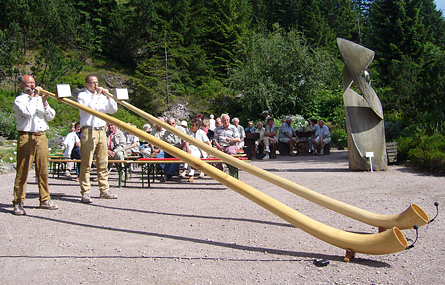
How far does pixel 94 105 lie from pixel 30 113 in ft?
3.61

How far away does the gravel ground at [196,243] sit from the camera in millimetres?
3221

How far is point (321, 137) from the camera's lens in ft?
52.2

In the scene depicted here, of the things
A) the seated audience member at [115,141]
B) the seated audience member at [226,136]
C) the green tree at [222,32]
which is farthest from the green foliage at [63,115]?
the green tree at [222,32]

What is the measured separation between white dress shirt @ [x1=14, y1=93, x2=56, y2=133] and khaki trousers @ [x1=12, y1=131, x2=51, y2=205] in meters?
0.10

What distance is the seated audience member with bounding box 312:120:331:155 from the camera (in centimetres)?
1570

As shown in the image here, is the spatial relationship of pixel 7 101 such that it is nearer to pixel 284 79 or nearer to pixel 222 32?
pixel 284 79

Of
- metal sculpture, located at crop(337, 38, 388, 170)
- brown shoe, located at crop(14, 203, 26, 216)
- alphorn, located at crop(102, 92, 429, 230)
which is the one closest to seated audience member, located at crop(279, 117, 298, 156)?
metal sculpture, located at crop(337, 38, 388, 170)

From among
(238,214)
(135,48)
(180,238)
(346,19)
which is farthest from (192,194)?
(346,19)

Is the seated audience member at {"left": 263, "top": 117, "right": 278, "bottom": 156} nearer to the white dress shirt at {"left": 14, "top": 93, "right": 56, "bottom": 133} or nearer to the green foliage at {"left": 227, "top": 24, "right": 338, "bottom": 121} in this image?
the green foliage at {"left": 227, "top": 24, "right": 338, "bottom": 121}

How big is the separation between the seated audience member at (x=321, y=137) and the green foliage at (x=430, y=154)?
5.20 meters

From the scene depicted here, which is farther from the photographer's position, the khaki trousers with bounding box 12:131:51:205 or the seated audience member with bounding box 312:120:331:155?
the seated audience member with bounding box 312:120:331:155

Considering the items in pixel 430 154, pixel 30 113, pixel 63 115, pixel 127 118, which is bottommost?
pixel 430 154

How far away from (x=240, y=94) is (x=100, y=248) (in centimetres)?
2570

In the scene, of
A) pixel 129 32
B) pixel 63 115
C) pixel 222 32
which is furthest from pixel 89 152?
pixel 222 32
